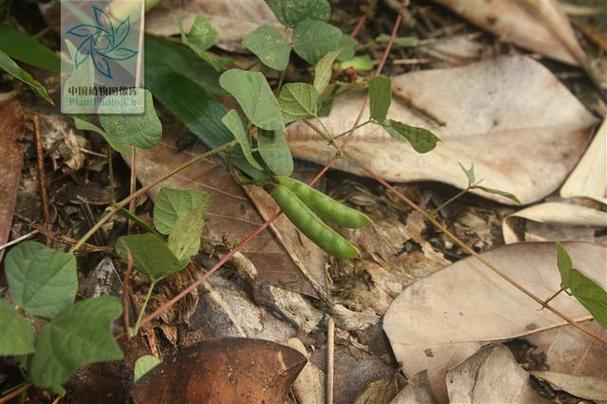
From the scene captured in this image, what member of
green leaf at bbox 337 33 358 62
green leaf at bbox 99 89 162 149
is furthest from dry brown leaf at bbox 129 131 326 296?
green leaf at bbox 337 33 358 62

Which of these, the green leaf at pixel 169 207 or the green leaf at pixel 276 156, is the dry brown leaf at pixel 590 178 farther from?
the green leaf at pixel 169 207

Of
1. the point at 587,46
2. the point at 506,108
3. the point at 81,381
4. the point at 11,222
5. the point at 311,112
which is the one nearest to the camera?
the point at 81,381

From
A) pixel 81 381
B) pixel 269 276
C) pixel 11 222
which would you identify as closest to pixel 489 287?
pixel 269 276

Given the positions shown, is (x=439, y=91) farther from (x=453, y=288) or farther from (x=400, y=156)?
(x=453, y=288)

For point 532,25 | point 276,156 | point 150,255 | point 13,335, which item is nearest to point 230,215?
point 276,156

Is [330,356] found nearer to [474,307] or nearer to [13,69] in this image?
[474,307]

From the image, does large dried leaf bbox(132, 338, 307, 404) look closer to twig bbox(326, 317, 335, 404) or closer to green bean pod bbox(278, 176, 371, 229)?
twig bbox(326, 317, 335, 404)

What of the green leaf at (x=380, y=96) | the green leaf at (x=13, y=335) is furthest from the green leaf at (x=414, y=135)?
the green leaf at (x=13, y=335)
